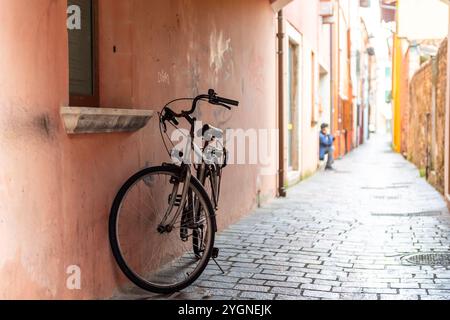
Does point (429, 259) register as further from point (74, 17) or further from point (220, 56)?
point (74, 17)

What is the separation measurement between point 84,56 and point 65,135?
2.45ft

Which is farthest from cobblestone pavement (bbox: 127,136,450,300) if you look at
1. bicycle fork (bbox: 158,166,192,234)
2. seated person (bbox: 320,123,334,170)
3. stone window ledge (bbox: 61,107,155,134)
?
seated person (bbox: 320,123,334,170)

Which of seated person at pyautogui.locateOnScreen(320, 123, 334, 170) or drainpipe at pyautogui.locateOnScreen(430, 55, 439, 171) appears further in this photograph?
seated person at pyautogui.locateOnScreen(320, 123, 334, 170)

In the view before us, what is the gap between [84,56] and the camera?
389 centimetres

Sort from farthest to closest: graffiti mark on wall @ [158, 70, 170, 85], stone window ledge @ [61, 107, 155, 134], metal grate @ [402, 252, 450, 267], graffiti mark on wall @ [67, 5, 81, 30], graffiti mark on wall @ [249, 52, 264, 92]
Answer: graffiti mark on wall @ [249, 52, 264, 92]
metal grate @ [402, 252, 450, 267]
graffiti mark on wall @ [158, 70, 170, 85]
graffiti mark on wall @ [67, 5, 81, 30]
stone window ledge @ [61, 107, 155, 134]

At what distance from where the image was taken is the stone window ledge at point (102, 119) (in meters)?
3.35

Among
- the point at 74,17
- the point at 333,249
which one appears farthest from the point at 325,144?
the point at 74,17

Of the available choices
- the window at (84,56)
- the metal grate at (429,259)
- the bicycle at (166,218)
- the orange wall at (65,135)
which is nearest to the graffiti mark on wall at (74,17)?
the window at (84,56)

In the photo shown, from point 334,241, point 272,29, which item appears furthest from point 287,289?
point 272,29

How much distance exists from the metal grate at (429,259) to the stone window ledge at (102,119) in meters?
2.63

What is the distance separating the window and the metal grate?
3.05m

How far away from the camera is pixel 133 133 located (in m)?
4.31

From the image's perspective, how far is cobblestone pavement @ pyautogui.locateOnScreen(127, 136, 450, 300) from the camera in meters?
4.27

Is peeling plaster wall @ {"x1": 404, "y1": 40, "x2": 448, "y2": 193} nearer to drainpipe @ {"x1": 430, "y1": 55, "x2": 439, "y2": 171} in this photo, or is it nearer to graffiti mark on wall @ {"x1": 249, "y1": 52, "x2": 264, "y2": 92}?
drainpipe @ {"x1": 430, "y1": 55, "x2": 439, "y2": 171}
